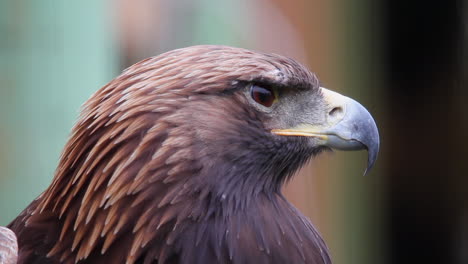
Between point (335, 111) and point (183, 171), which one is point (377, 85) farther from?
point (183, 171)

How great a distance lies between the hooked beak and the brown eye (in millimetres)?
82

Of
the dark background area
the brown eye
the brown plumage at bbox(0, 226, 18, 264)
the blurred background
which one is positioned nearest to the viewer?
the brown plumage at bbox(0, 226, 18, 264)

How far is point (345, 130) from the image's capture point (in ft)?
7.44

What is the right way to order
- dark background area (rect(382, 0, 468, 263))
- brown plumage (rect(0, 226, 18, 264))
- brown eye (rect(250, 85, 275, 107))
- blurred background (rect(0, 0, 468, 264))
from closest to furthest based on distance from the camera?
brown plumage (rect(0, 226, 18, 264)), brown eye (rect(250, 85, 275, 107)), blurred background (rect(0, 0, 468, 264)), dark background area (rect(382, 0, 468, 263))

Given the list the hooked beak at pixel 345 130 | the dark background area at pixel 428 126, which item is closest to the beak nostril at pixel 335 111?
the hooked beak at pixel 345 130

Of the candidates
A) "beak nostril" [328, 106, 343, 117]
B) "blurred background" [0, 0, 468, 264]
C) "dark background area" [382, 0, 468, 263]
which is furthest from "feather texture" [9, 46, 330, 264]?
"dark background area" [382, 0, 468, 263]

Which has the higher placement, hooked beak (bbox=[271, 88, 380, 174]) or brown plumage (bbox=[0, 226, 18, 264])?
hooked beak (bbox=[271, 88, 380, 174])

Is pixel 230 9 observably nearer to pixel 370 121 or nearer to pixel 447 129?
pixel 447 129

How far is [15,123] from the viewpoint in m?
3.57

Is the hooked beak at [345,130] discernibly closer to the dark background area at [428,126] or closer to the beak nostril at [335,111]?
the beak nostril at [335,111]

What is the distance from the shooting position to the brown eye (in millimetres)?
2217

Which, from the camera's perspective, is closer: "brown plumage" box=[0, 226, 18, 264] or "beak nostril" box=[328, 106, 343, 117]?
"brown plumage" box=[0, 226, 18, 264]

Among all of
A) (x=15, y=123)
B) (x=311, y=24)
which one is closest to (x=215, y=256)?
(x=15, y=123)

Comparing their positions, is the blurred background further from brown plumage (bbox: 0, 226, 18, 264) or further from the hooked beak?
brown plumage (bbox: 0, 226, 18, 264)
